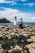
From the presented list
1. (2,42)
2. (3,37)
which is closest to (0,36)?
(3,37)

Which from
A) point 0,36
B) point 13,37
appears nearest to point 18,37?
point 13,37

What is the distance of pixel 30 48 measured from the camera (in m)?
7.89

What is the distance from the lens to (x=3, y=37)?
933 centimetres

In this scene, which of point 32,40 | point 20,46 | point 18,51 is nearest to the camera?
point 18,51

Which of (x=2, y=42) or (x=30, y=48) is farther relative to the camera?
(x=2, y=42)

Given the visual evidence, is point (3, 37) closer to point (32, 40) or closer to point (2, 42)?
point (2, 42)

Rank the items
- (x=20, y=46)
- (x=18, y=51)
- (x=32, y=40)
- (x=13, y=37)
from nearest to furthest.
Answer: (x=18, y=51) < (x=20, y=46) < (x=32, y=40) < (x=13, y=37)

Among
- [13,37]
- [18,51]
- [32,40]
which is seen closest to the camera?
[18,51]

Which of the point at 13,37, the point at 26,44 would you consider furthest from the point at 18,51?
the point at 13,37

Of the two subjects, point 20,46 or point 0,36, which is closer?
point 20,46

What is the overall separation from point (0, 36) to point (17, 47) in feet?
5.17

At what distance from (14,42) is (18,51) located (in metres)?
1.09

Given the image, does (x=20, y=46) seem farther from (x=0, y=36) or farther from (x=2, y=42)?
(x=0, y=36)

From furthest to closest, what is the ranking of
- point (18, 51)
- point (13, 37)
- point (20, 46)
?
point (13, 37), point (20, 46), point (18, 51)
